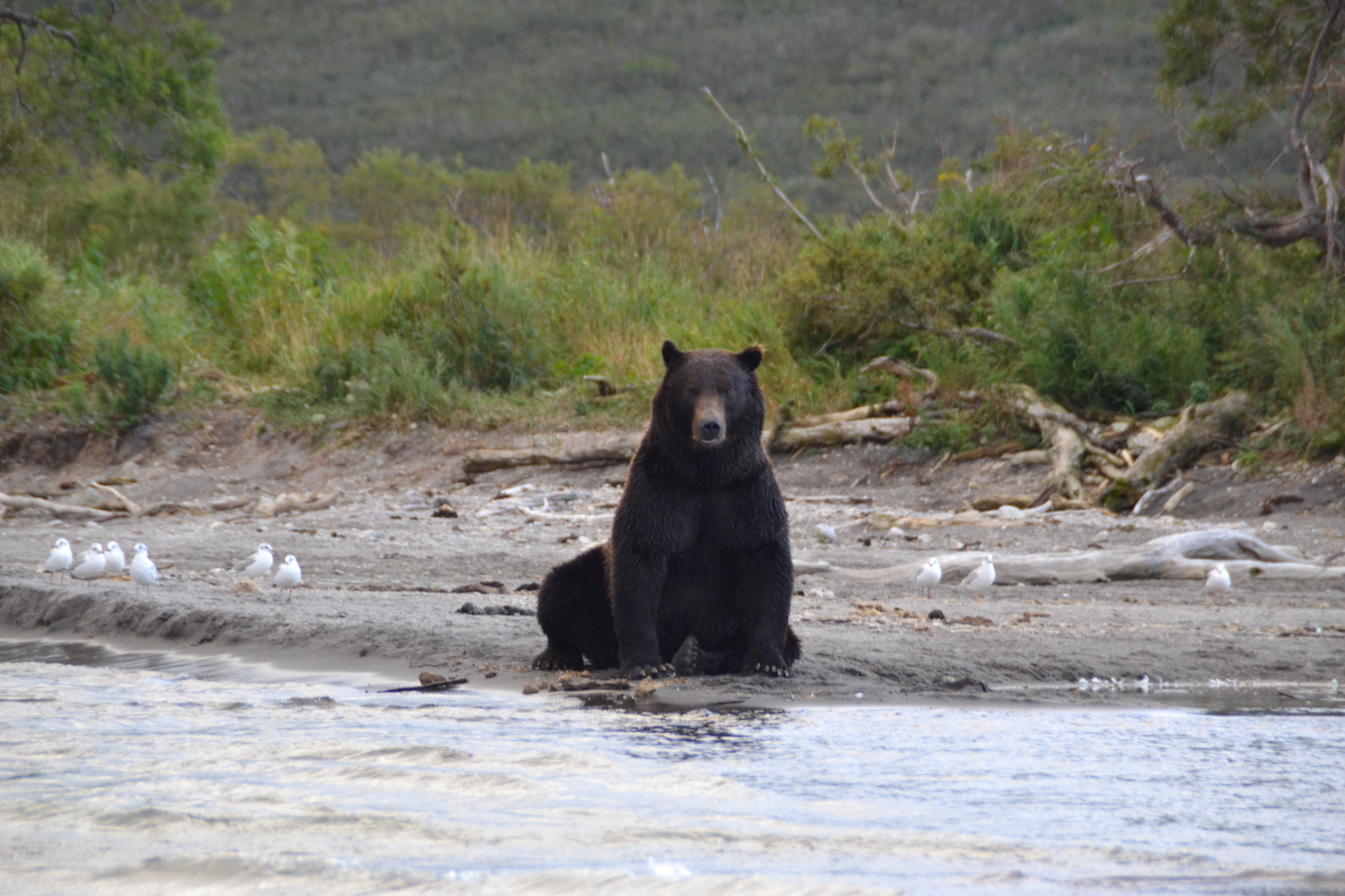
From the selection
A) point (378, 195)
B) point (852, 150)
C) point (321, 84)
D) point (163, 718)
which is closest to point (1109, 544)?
point (163, 718)

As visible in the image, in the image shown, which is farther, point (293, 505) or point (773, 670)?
point (293, 505)

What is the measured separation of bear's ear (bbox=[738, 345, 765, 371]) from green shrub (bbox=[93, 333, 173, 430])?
11.5 m

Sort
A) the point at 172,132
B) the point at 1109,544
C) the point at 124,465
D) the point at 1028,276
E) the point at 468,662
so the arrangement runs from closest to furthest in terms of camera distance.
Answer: the point at 468,662 → the point at 1109,544 → the point at 1028,276 → the point at 124,465 → the point at 172,132

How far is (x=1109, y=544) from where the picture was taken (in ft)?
27.6

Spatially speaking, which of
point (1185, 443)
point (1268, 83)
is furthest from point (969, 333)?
point (1268, 83)

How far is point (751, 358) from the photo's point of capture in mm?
4969

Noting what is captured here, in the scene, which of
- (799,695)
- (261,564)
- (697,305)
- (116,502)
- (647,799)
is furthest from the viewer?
(697,305)

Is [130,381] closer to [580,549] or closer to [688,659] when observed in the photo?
[580,549]

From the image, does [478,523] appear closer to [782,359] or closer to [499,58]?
[782,359]

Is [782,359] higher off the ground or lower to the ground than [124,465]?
higher

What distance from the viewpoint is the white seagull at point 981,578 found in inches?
275

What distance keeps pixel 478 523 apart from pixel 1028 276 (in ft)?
19.5

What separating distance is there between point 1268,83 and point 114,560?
1078 centimetres

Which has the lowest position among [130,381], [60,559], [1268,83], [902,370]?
[60,559]
